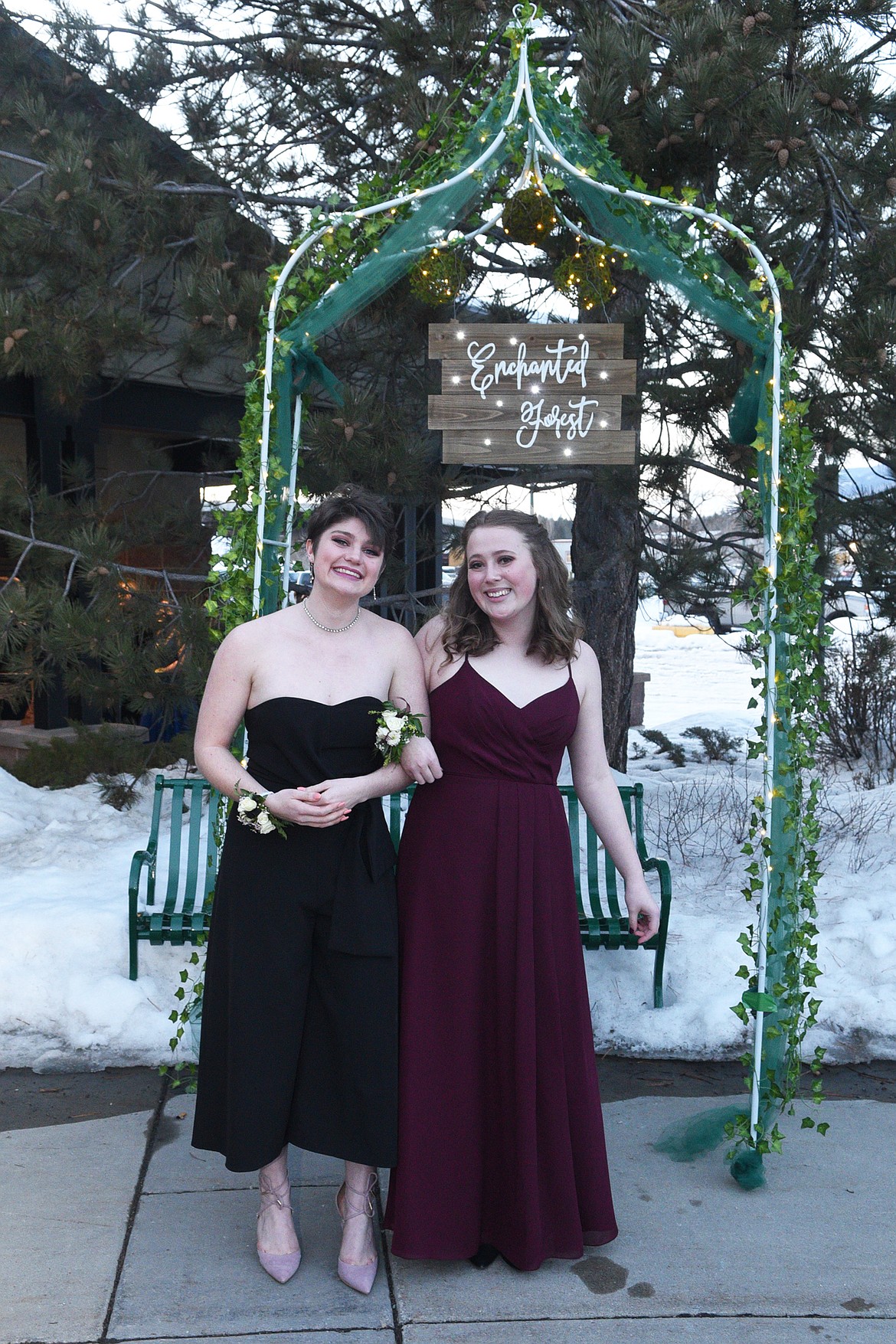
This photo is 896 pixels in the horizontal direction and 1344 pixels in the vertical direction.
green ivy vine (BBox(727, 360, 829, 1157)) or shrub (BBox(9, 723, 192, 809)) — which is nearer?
green ivy vine (BBox(727, 360, 829, 1157))

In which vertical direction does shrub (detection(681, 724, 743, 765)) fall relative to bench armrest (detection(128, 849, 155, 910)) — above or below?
above

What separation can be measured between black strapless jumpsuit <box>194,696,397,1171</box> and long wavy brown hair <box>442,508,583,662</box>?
1.15 feet

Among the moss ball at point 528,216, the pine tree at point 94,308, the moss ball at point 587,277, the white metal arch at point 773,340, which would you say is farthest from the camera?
the pine tree at point 94,308

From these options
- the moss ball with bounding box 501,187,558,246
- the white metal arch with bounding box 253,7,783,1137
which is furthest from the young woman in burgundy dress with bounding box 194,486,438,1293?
the moss ball with bounding box 501,187,558,246

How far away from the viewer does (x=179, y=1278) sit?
9.32 feet

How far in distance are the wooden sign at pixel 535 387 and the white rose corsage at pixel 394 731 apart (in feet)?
4.42

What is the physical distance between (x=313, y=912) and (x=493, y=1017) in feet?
1.76

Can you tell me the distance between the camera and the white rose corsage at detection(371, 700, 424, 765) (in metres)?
2.74

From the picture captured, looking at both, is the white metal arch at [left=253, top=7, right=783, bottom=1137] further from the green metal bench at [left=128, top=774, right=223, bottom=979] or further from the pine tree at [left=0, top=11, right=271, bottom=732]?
the pine tree at [left=0, top=11, right=271, bottom=732]

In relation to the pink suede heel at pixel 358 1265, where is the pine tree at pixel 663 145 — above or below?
above

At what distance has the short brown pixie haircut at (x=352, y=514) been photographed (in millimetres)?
2865

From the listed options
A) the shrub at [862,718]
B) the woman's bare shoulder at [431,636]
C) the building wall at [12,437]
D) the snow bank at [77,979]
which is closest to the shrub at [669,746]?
the shrub at [862,718]

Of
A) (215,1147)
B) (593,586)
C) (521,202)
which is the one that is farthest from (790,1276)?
(593,586)

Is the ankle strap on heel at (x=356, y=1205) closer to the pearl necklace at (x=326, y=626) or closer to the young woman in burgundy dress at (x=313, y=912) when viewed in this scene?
the young woman in burgundy dress at (x=313, y=912)
